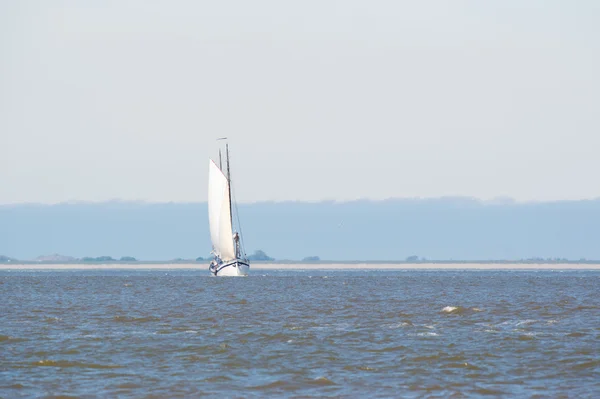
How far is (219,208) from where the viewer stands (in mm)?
140000

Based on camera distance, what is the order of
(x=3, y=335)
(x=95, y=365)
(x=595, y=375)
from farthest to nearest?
(x=3, y=335) < (x=95, y=365) < (x=595, y=375)

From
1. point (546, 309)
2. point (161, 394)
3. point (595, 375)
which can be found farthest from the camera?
point (546, 309)

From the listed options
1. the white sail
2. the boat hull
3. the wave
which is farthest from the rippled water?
the boat hull

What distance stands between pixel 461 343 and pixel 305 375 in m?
11.1

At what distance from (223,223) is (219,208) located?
219 centimetres

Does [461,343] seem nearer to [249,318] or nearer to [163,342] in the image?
[163,342]

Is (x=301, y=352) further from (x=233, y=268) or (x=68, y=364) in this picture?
(x=233, y=268)

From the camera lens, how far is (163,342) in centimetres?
4369

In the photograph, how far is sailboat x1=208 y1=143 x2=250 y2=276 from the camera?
140 m

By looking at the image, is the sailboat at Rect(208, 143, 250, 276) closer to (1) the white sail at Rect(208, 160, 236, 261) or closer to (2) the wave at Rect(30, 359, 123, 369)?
(1) the white sail at Rect(208, 160, 236, 261)

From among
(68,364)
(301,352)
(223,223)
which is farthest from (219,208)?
(68,364)

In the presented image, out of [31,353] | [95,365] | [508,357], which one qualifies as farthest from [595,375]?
[31,353]

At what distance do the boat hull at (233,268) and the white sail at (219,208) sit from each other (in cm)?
288

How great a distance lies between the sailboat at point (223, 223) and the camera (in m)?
140
